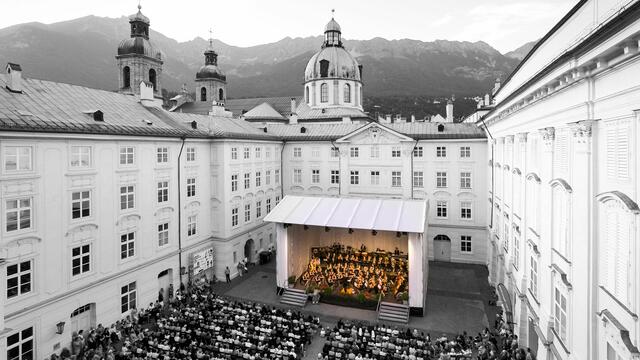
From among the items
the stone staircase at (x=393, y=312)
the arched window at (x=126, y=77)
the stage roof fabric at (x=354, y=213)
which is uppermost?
the arched window at (x=126, y=77)

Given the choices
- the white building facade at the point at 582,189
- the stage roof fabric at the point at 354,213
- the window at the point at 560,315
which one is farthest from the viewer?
the stage roof fabric at the point at 354,213

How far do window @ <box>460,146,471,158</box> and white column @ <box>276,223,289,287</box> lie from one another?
18728 millimetres

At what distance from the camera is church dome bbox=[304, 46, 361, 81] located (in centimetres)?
6178

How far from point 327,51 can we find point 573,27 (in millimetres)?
50476

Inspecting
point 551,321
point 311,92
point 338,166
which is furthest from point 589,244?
point 311,92

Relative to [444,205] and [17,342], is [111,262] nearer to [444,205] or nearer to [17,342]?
[17,342]

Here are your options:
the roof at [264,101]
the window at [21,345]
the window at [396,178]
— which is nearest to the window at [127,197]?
the window at [21,345]

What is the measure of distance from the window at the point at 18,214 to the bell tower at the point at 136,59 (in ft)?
134

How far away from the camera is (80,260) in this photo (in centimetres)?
2155

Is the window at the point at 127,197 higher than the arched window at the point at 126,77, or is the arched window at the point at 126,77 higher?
the arched window at the point at 126,77

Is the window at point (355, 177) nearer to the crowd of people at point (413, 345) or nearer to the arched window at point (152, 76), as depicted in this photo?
the crowd of people at point (413, 345)

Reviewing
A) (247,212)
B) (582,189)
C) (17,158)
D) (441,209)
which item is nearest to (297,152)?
(247,212)

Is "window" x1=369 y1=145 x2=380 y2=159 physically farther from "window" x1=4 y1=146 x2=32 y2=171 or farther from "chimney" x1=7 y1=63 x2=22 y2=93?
"chimney" x1=7 y1=63 x2=22 y2=93

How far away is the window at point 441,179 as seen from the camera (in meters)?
36.9
